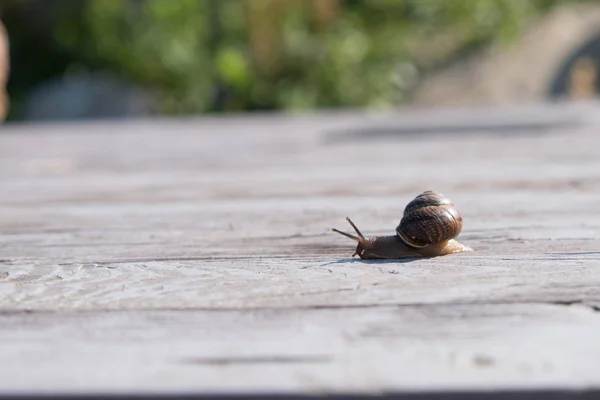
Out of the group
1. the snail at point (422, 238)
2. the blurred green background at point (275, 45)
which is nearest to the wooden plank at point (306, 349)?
the snail at point (422, 238)

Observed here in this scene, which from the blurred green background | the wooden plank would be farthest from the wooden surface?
the blurred green background

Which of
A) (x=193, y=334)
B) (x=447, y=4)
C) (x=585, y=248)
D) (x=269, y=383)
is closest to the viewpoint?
(x=269, y=383)

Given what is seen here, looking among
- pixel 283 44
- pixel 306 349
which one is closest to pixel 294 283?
pixel 306 349

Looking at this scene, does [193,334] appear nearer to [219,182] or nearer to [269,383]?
[269,383]

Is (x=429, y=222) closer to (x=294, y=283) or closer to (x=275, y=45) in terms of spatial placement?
(x=294, y=283)

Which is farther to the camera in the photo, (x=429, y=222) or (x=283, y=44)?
(x=283, y=44)

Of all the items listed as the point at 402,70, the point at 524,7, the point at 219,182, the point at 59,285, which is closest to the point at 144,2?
the point at 402,70

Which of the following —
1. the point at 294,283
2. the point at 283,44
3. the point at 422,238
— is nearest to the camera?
the point at 294,283
